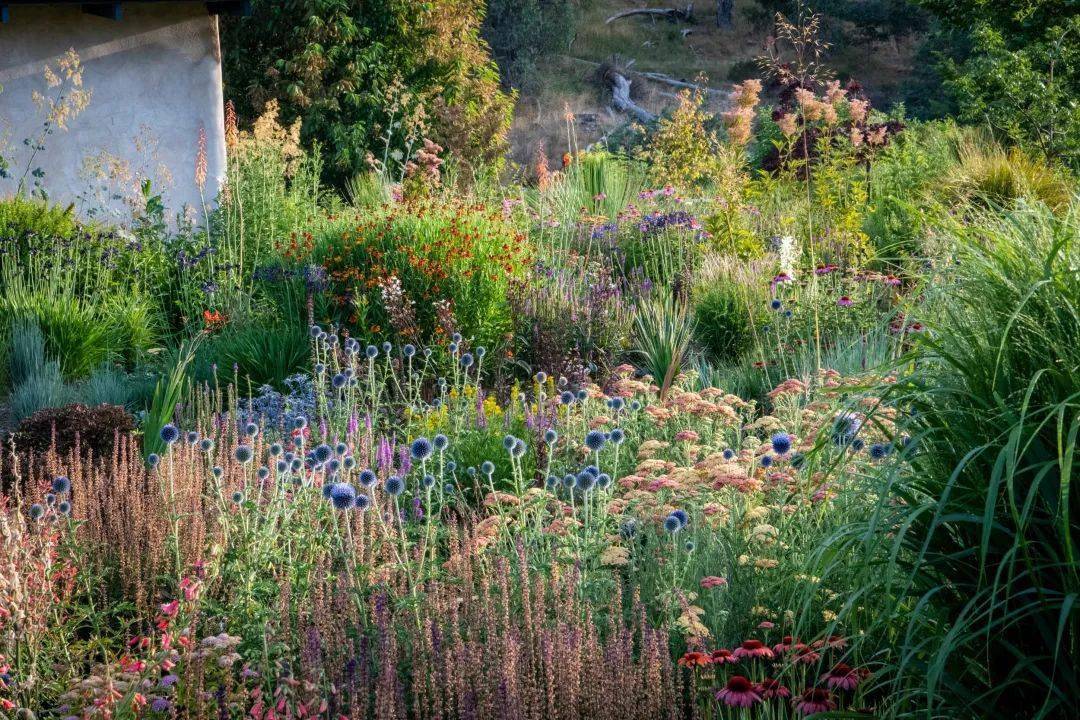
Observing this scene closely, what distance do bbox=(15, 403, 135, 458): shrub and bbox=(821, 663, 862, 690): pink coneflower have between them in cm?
407

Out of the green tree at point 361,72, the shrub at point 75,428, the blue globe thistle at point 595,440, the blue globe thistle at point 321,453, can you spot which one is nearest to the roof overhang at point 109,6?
the green tree at point 361,72

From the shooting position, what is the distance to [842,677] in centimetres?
279

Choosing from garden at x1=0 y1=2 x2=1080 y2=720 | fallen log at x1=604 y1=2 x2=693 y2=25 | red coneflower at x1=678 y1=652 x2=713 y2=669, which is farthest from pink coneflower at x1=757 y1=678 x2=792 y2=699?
fallen log at x1=604 y1=2 x2=693 y2=25

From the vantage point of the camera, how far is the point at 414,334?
748cm

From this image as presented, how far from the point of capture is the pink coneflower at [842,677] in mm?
2766

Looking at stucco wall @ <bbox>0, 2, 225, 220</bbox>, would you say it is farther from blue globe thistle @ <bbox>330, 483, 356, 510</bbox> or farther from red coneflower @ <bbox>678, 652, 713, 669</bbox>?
red coneflower @ <bbox>678, 652, 713, 669</bbox>

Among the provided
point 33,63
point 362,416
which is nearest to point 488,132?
point 33,63

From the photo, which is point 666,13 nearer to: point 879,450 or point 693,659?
point 879,450

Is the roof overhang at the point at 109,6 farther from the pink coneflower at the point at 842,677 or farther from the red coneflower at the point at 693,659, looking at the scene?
the pink coneflower at the point at 842,677

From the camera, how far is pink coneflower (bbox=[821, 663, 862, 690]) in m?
2.77

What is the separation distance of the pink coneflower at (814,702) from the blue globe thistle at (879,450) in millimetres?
933

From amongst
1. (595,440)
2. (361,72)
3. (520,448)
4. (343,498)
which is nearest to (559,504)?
(595,440)

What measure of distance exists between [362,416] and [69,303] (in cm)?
359

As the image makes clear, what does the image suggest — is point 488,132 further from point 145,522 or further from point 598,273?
point 145,522
